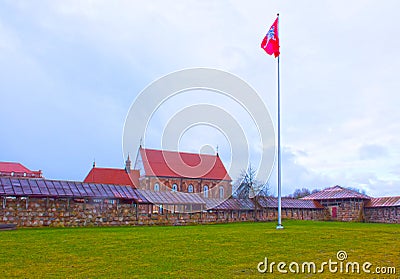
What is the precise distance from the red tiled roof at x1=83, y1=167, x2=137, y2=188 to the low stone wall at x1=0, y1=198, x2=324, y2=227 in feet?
104

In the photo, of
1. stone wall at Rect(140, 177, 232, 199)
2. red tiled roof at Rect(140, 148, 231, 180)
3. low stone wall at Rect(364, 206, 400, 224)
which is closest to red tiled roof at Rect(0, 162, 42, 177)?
red tiled roof at Rect(140, 148, 231, 180)

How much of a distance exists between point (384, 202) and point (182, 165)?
35461 mm

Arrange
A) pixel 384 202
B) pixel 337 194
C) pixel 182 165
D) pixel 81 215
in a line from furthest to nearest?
pixel 182 165 → pixel 337 194 → pixel 384 202 → pixel 81 215

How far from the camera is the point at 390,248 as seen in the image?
11.5 metres

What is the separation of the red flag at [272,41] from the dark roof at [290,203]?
56.8 ft

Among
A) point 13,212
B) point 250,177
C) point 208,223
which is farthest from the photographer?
point 250,177

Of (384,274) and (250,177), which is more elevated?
(250,177)

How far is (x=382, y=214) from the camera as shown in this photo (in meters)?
→ 37.4

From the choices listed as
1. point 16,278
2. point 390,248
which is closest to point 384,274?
point 390,248

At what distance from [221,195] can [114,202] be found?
44.7m

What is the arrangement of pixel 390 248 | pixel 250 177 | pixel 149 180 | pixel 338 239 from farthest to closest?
pixel 149 180, pixel 250 177, pixel 338 239, pixel 390 248

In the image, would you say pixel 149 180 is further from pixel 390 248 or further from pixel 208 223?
pixel 390 248

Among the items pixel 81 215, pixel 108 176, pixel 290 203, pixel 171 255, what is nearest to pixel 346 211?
pixel 290 203

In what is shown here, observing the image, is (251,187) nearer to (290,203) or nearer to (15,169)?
(290,203)
